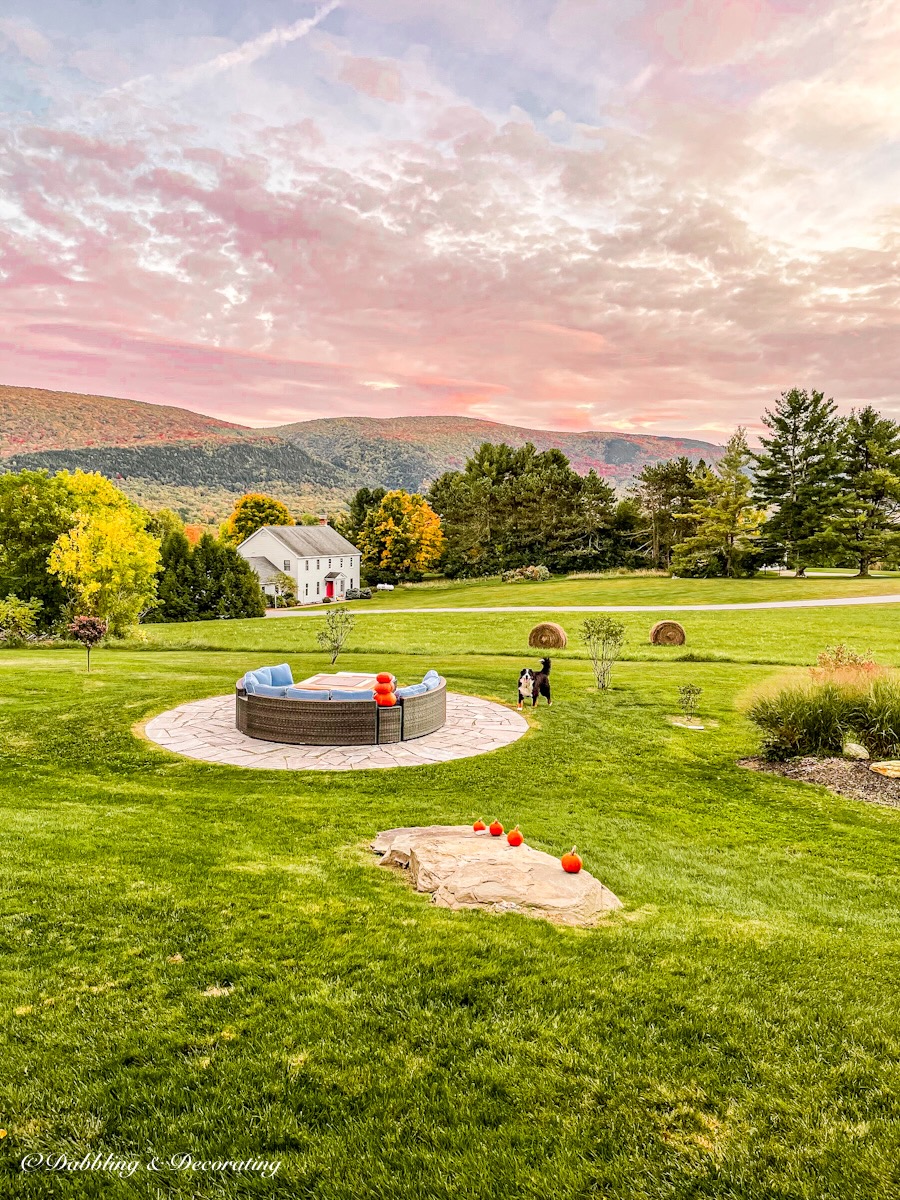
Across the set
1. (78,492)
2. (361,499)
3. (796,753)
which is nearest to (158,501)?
(361,499)

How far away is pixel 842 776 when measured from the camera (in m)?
8.70

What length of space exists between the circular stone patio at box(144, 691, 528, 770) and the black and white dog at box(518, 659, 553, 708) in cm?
58

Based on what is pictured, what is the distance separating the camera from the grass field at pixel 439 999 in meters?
2.51

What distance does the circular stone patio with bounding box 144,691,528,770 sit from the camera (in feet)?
29.6

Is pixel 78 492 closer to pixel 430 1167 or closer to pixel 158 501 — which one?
pixel 430 1167

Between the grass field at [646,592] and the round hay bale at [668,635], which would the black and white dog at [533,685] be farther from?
the grass field at [646,592]

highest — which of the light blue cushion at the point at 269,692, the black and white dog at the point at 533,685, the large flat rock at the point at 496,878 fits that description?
the light blue cushion at the point at 269,692

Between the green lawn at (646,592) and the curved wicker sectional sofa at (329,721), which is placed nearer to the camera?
the curved wicker sectional sofa at (329,721)

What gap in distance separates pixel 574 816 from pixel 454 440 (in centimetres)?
19880

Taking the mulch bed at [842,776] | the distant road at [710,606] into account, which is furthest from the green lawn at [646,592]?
the mulch bed at [842,776]

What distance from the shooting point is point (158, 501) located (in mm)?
103438

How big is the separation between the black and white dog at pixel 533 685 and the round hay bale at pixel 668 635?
9.80 m

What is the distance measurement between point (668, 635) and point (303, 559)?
40246mm

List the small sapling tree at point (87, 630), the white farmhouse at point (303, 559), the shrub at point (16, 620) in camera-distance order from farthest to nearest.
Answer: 1. the white farmhouse at point (303, 559)
2. the shrub at point (16, 620)
3. the small sapling tree at point (87, 630)
